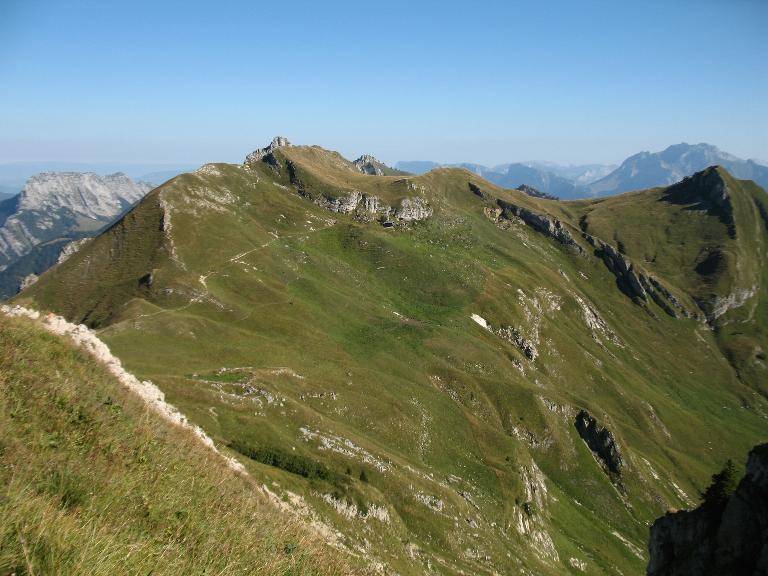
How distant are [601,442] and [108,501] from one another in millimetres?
126247

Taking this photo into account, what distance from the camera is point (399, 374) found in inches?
3703

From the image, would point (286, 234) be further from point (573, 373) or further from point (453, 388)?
point (573, 373)

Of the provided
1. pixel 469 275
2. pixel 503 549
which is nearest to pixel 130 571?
pixel 503 549

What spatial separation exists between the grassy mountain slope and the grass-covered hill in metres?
13.5

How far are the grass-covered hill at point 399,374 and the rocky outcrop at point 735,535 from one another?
Answer: 2394 centimetres

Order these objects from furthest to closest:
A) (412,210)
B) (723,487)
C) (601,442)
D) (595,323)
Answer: (412,210) < (595,323) < (601,442) < (723,487)

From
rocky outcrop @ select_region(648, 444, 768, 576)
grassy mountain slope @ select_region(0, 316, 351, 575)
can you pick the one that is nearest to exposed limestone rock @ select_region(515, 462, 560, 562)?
rocky outcrop @ select_region(648, 444, 768, 576)

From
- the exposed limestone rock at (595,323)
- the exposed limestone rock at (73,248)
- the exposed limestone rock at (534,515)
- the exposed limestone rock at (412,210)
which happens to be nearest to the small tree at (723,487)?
the exposed limestone rock at (534,515)

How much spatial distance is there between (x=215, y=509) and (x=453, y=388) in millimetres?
92374

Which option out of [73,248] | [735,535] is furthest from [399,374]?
[73,248]

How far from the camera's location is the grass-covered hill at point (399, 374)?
190 feet

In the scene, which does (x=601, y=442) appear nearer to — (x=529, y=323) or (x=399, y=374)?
(x=529, y=323)

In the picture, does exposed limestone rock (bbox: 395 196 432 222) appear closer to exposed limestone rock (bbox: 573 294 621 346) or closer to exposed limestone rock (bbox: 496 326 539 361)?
exposed limestone rock (bbox: 496 326 539 361)

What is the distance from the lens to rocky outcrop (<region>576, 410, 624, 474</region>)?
113 meters
